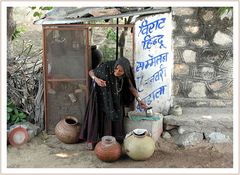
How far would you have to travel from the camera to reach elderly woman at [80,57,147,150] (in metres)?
5.85

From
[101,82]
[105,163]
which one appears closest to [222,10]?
[101,82]

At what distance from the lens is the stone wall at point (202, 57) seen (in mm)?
6574

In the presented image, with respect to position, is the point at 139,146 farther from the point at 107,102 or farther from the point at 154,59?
the point at 154,59

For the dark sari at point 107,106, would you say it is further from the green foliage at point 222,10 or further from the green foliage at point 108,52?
the green foliage at point 108,52

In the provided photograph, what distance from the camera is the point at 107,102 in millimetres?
5898

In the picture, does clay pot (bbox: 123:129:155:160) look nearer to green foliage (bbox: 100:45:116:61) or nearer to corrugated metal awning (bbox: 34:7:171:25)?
corrugated metal awning (bbox: 34:7:171:25)

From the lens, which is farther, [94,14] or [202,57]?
[202,57]

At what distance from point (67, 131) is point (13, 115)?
44.9 inches

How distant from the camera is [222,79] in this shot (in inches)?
267

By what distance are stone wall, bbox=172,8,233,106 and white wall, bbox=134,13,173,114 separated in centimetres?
28

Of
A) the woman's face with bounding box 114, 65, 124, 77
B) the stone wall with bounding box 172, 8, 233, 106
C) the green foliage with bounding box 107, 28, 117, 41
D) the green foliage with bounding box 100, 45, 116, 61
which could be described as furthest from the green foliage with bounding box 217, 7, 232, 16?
the green foliage with bounding box 107, 28, 117, 41

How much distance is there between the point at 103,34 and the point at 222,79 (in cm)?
578

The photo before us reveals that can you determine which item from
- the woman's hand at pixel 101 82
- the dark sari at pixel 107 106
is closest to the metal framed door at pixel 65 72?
the dark sari at pixel 107 106

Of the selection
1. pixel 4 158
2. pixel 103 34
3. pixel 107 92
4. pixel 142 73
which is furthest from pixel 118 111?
pixel 103 34
